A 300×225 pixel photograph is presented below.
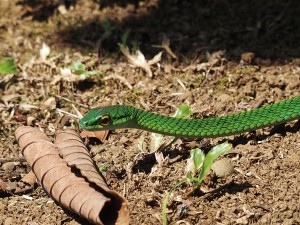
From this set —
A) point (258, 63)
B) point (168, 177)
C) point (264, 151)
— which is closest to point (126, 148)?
point (168, 177)

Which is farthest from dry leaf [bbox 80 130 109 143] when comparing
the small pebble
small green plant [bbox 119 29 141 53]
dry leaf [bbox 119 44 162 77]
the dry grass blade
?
small green plant [bbox 119 29 141 53]

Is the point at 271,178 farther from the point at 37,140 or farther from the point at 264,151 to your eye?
the point at 37,140

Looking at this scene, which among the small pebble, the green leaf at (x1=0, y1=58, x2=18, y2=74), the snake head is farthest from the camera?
the green leaf at (x1=0, y1=58, x2=18, y2=74)

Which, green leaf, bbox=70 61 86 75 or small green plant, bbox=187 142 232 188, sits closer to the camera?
small green plant, bbox=187 142 232 188

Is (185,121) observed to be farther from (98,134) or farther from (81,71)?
(81,71)

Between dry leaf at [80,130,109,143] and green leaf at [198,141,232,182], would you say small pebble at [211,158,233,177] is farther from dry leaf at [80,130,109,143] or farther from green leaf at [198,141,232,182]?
dry leaf at [80,130,109,143]

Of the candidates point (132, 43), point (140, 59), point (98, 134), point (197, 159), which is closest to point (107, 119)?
point (98, 134)

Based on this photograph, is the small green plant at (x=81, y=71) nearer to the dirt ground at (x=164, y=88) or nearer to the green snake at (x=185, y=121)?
the dirt ground at (x=164, y=88)
